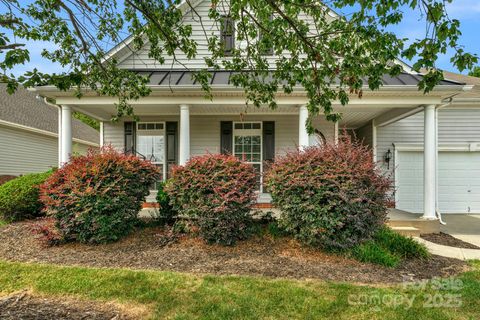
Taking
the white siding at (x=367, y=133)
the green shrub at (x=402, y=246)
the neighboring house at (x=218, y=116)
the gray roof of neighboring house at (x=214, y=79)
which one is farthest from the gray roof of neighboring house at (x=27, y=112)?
the green shrub at (x=402, y=246)

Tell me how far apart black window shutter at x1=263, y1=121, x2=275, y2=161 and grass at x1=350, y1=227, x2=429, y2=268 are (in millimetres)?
4550

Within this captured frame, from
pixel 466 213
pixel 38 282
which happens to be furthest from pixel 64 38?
pixel 466 213

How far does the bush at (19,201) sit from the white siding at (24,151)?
19.1 feet

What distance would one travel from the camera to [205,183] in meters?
5.32

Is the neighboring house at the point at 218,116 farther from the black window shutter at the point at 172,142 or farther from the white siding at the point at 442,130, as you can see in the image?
the white siding at the point at 442,130

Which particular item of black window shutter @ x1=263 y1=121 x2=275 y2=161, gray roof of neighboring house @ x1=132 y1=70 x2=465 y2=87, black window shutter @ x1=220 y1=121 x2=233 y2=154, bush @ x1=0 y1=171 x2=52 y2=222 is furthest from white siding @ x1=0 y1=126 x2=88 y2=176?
black window shutter @ x1=263 y1=121 x2=275 y2=161

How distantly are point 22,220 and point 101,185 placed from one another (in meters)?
3.61

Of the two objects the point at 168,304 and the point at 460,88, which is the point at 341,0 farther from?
the point at 460,88

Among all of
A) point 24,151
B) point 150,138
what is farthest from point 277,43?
point 24,151

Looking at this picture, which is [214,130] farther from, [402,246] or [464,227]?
[464,227]

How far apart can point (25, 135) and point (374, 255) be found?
52.8 feet

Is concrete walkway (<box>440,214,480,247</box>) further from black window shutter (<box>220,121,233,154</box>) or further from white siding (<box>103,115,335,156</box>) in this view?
→ black window shutter (<box>220,121,233,154</box>)

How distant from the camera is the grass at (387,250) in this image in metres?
4.77

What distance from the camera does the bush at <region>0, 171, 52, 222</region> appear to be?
24.0ft
